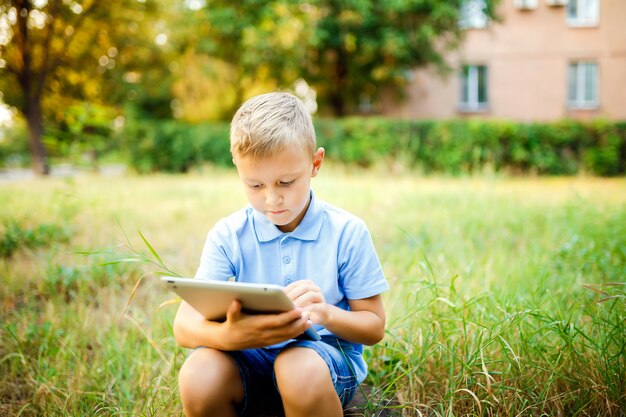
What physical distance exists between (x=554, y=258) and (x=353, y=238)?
228 centimetres

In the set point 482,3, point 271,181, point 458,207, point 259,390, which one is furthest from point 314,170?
point 482,3

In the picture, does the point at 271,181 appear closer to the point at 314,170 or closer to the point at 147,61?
the point at 314,170

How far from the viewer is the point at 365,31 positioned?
47.5ft

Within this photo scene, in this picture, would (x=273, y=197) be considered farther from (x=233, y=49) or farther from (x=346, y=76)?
(x=233, y=49)

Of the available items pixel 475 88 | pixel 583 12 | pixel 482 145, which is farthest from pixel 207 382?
pixel 583 12

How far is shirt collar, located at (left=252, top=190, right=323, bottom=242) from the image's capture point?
1678 mm

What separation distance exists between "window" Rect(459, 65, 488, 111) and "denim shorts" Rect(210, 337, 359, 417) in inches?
729

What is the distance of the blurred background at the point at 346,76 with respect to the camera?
11.8 m

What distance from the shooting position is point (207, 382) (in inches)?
58.1

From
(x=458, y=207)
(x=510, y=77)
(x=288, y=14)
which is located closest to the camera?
(x=458, y=207)

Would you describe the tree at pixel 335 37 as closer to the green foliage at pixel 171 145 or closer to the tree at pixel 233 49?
the tree at pixel 233 49

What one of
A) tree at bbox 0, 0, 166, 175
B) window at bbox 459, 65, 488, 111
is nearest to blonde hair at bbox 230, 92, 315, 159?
tree at bbox 0, 0, 166, 175

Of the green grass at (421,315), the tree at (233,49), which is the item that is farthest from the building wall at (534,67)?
the green grass at (421,315)

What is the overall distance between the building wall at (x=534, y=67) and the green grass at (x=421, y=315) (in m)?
14.1
